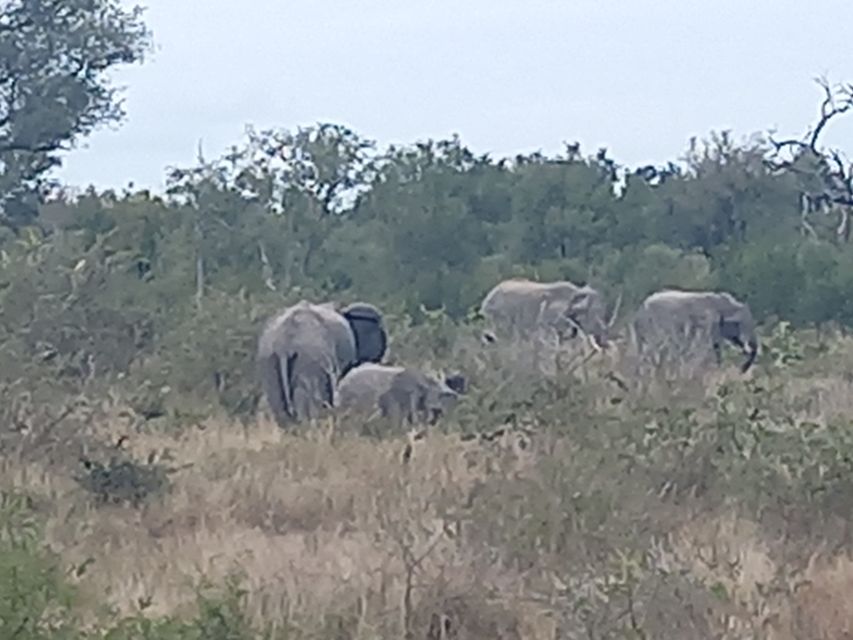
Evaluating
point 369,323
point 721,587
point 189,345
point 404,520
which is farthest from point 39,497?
point 369,323

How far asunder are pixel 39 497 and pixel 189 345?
5601 millimetres

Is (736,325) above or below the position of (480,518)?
below

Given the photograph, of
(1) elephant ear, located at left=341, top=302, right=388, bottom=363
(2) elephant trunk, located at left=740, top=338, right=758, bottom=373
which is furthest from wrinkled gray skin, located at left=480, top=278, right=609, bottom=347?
(1) elephant ear, located at left=341, top=302, right=388, bottom=363

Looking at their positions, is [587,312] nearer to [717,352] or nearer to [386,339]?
[717,352]

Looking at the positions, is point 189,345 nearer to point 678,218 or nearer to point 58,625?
point 58,625

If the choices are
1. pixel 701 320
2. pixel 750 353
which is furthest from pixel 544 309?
pixel 750 353

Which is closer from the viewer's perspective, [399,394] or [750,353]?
[399,394]

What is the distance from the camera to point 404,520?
865cm

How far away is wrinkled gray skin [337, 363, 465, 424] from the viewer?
13000 millimetres

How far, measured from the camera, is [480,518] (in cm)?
831

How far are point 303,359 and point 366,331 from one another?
1.78 meters

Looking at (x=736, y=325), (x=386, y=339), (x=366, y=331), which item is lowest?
(x=736, y=325)

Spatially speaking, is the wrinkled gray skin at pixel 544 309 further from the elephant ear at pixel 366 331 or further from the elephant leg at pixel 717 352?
the elephant ear at pixel 366 331

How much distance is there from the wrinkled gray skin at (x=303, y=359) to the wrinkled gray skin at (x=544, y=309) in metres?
3.27
